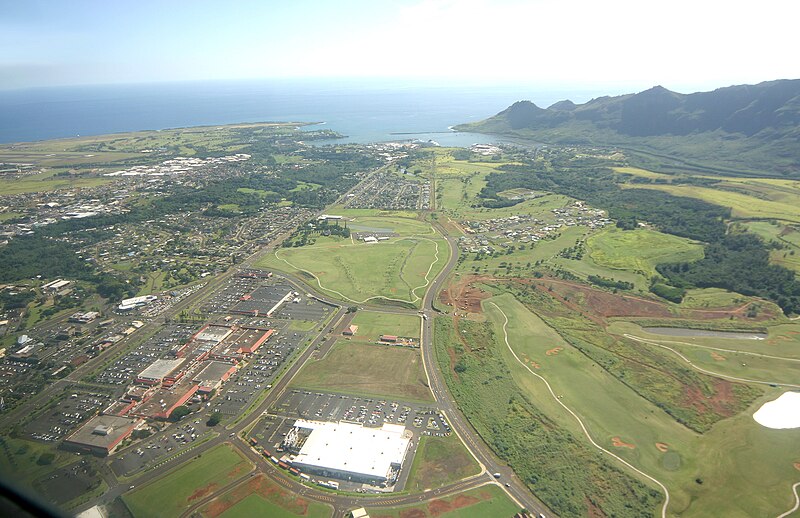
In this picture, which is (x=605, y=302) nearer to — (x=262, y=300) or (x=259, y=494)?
(x=262, y=300)

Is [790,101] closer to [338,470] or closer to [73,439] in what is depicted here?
[338,470]

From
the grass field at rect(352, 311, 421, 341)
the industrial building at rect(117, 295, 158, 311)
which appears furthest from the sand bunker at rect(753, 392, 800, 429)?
Answer: the industrial building at rect(117, 295, 158, 311)

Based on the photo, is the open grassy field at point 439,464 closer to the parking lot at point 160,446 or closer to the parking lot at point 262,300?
the parking lot at point 160,446

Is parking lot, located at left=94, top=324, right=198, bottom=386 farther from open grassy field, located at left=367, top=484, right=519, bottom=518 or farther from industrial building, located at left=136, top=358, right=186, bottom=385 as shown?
open grassy field, located at left=367, top=484, right=519, bottom=518

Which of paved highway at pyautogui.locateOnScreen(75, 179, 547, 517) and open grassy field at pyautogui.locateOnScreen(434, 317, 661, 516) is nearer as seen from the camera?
open grassy field at pyautogui.locateOnScreen(434, 317, 661, 516)

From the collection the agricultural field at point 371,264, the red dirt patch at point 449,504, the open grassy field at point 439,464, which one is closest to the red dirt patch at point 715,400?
the open grassy field at point 439,464

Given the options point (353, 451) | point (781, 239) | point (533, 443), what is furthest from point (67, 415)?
point (781, 239)
